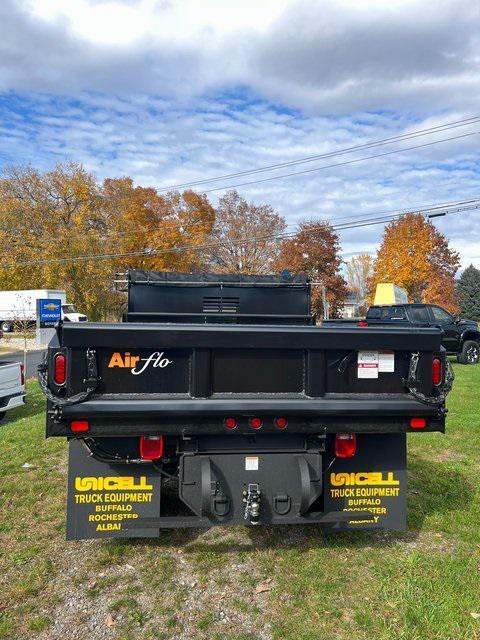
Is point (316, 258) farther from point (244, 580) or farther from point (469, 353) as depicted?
point (244, 580)

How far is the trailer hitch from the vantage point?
3119 millimetres

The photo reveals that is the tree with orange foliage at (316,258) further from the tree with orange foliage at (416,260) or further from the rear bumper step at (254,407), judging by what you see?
the rear bumper step at (254,407)

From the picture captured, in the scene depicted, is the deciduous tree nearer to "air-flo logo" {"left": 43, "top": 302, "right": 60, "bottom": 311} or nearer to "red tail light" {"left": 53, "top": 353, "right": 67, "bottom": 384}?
"air-flo logo" {"left": 43, "top": 302, "right": 60, "bottom": 311}

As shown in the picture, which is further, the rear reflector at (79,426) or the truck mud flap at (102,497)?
the truck mud flap at (102,497)

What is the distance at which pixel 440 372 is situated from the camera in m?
3.17

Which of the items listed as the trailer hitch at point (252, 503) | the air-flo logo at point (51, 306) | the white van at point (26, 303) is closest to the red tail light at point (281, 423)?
the trailer hitch at point (252, 503)

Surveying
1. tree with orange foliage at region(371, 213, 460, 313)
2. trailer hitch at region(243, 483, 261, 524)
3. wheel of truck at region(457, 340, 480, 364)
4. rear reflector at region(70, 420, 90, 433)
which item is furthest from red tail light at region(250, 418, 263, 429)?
tree with orange foliage at region(371, 213, 460, 313)

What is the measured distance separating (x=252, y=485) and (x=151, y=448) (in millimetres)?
723

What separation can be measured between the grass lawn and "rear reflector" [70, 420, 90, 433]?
3.66 ft

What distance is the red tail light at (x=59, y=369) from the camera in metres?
2.80

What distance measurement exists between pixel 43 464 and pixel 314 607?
12.7ft

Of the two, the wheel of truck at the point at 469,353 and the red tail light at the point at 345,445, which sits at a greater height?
the red tail light at the point at 345,445

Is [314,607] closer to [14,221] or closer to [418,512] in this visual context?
[418,512]

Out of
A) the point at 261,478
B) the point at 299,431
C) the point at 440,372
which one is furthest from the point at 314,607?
the point at 440,372
